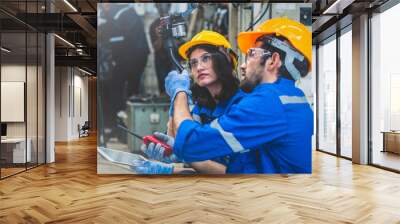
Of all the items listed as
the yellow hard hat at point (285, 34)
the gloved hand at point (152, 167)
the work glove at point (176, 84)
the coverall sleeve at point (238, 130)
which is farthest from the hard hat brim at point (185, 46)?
the gloved hand at point (152, 167)

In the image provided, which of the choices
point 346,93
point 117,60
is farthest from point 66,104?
point 346,93

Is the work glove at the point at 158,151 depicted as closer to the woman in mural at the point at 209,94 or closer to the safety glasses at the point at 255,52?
the woman in mural at the point at 209,94

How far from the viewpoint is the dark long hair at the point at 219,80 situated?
662 centimetres

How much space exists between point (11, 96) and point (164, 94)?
2.80m

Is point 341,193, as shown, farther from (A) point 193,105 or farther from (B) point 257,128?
(A) point 193,105

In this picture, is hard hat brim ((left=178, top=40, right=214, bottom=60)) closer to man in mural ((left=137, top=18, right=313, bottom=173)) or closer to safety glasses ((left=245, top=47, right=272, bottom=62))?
man in mural ((left=137, top=18, right=313, bottom=173))

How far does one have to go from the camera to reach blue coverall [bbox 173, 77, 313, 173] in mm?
6602

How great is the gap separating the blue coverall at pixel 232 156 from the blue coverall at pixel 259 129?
71 mm

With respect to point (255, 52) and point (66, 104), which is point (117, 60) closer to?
point (255, 52)

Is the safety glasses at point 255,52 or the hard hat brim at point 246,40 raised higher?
the hard hat brim at point 246,40

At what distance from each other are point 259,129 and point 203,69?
1.43 metres

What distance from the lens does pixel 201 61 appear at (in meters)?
6.68

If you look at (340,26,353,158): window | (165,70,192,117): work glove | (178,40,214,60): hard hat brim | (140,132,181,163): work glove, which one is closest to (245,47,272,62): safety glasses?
(178,40,214,60): hard hat brim

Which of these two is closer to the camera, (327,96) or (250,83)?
(250,83)
